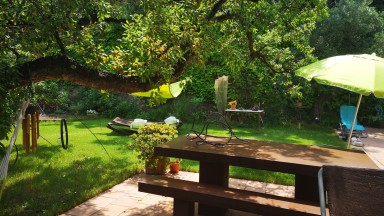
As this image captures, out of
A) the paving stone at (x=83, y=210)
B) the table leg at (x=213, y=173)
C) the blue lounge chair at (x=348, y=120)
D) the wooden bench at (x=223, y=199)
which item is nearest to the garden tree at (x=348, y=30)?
the blue lounge chair at (x=348, y=120)

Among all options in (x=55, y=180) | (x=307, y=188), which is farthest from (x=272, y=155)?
(x=55, y=180)

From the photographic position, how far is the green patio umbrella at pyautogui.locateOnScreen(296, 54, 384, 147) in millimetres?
3850

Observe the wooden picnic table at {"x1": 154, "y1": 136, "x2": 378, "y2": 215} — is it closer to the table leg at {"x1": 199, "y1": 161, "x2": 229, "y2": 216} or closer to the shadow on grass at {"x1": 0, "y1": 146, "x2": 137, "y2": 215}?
the table leg at {"x1": 199, "y1": 161, "x2": 229, "y2": 216}

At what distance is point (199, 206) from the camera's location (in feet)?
13.9

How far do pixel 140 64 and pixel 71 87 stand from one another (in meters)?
10.8

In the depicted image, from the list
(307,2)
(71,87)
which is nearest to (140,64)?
(307,2)

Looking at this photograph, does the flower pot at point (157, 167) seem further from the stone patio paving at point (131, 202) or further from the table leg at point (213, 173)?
the table leg at point (213, 173)

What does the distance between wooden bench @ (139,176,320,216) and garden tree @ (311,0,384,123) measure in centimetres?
947

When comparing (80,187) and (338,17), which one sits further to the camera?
(338,17)

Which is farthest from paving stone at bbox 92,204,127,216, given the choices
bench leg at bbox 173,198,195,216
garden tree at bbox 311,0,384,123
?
garden tree at bbox 311,0,384,123

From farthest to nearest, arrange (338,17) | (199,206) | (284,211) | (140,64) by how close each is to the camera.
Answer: (338,17) → (140,64) → (199,206) → (284,211)

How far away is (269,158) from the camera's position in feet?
10.8

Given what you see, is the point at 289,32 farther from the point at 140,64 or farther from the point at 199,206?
the point at 199,206

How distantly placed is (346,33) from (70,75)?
10485 mm
